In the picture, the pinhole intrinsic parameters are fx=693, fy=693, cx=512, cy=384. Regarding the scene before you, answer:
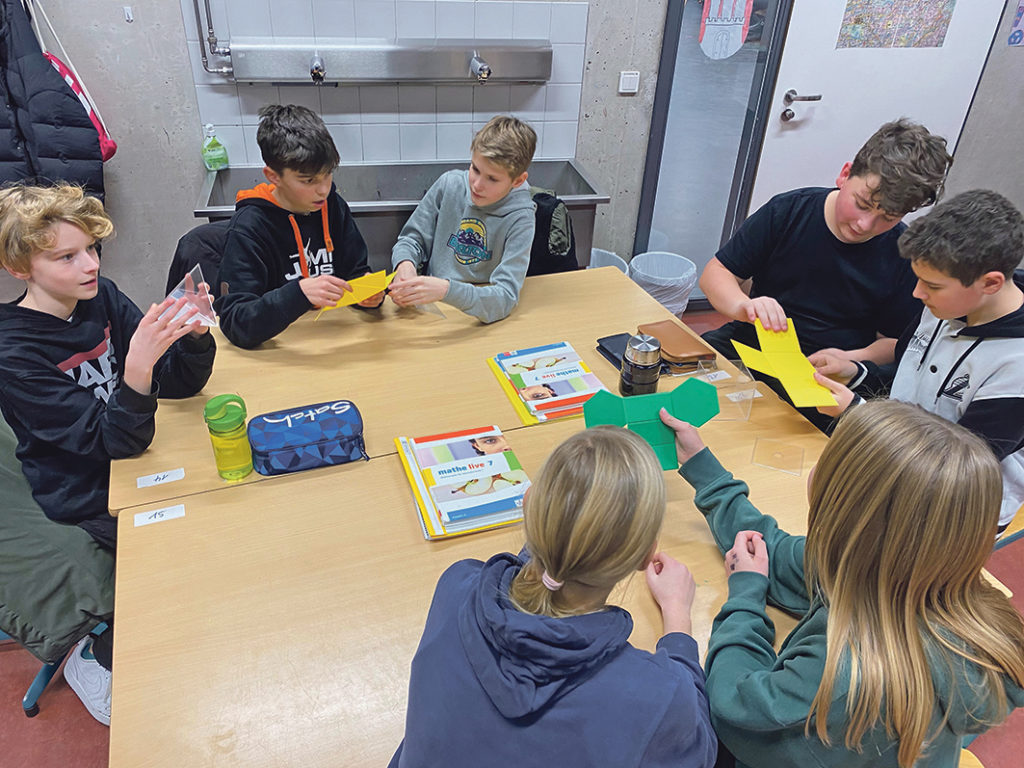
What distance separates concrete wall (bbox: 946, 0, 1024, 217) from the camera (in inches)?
142

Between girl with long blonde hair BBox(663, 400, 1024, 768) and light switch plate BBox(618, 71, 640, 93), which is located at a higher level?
light switch plate BBox(618, 71, 640, 93)

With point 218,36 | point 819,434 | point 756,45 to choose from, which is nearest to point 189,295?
point 819,434

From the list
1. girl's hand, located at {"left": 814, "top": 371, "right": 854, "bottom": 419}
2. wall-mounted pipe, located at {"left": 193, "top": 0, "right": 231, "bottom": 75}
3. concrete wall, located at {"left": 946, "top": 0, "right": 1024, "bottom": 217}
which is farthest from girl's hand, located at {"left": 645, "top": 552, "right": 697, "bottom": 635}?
concrete wall, located at {"left": 946, "top": 0, "right": 1024, "bottom": 217}

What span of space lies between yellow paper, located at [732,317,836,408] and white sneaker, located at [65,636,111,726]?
183cm

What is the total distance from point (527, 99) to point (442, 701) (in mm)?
3036

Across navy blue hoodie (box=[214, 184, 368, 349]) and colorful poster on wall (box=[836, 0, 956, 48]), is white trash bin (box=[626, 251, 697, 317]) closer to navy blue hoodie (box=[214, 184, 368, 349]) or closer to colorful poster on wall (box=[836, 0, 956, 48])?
colorful poster on wall (box=[836, 0, 956, 48])

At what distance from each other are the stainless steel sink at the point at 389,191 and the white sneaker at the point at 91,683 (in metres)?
1.71

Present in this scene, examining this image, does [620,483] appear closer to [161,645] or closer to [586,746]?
[586,746]

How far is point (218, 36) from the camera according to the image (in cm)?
284

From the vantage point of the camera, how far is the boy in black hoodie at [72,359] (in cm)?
145

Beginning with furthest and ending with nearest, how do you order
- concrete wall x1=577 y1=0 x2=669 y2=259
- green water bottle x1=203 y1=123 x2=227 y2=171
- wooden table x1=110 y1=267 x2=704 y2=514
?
concrete wall x1=577 y1=0 x2=669 y2=259 → green water bottle x1=203 y1=123 x2=227 y2=171 → wooden table x1=110 y1=267 x2=704 y2=514

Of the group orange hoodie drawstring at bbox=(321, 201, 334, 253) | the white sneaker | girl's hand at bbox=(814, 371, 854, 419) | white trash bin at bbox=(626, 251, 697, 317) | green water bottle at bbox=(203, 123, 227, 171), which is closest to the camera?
girl's hand at bbox=(814, 371, 854, 419)

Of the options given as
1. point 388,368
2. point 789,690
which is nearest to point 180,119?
point 388,368

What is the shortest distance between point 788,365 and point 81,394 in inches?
64.8
